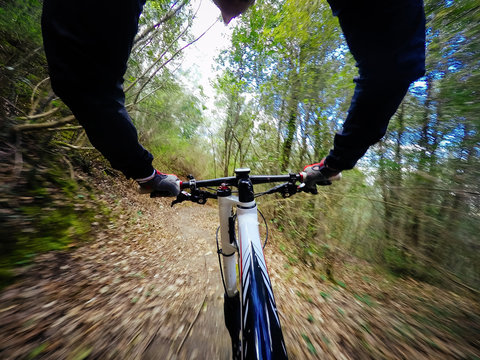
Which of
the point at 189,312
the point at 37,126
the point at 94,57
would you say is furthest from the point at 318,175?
the point at 37,126

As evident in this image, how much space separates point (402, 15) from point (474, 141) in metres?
2.99

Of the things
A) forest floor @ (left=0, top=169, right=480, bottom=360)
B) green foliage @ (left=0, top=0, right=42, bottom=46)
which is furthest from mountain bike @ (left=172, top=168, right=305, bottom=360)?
green foliage @ (left=0, top=0, right=42, bottom=46)

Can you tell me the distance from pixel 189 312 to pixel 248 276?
1.96 meters

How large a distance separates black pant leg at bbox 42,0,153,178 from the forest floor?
2.04m

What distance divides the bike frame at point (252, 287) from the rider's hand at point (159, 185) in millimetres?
322

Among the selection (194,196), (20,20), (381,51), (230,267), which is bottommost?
(230,267)

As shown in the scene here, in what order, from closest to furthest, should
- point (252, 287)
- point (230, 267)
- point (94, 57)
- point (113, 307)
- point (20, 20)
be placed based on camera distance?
point (94, 57), point (252, 287), point (230, 267), point (113, 307), point (20, 20)

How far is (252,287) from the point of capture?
75cm

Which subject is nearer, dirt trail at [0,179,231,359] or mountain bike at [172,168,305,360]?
mountain bike at [172,168,305,360]

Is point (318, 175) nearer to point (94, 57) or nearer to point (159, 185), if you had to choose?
point (159, 185)

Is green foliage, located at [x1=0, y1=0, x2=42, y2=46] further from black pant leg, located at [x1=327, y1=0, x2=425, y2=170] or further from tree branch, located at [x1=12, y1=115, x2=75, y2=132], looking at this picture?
black pant leg, located at [x1=327, y1=0, x2=425, y2=170]

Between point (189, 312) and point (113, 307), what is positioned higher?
point (113, 307)

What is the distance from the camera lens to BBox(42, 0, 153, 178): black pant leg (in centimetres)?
54

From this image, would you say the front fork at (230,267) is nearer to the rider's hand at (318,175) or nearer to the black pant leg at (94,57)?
the rider's hand at (318,175)
